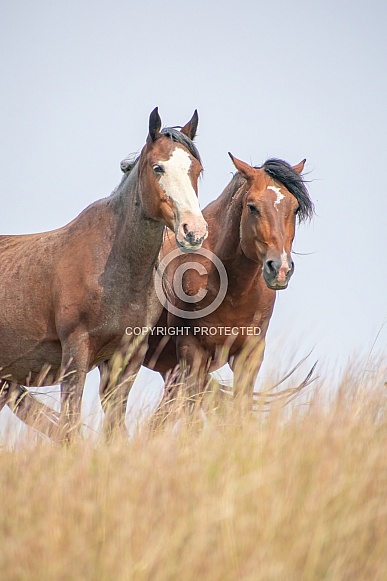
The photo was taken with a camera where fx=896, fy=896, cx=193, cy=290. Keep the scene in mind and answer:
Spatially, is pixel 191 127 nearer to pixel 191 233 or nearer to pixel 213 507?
pixel 191 233

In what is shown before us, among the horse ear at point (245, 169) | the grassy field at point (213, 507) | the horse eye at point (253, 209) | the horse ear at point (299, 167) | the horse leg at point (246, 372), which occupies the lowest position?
the grassy field at point (213, 507)

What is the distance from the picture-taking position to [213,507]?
358cm

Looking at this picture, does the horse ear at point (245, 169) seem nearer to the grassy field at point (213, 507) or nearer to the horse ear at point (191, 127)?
the horse ear at point (191, 127)

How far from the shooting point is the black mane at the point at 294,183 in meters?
7.00

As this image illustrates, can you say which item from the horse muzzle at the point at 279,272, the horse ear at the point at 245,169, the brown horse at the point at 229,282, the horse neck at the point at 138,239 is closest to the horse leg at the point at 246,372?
the brown horse at the point at 229,282

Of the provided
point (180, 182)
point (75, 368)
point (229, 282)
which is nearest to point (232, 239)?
point (229, 282)

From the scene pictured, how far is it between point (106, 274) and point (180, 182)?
89 cm

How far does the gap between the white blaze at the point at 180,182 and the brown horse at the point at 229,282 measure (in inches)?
32.9

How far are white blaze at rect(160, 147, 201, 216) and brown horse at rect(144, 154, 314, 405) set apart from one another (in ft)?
2.74

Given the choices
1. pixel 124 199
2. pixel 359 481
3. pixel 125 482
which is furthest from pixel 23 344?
pixel 359 481

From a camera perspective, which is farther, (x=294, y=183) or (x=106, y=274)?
(x=294, y=183)

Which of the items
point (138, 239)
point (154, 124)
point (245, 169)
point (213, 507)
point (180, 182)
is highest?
point (154, 124)

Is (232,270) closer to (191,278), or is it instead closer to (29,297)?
(191,278)

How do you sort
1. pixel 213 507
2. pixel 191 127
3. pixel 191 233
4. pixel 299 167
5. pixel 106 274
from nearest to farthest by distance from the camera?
1. pixel 213 507
2. pixel 191 233
3. pixel 106 274
4. pixel 191 127
5. pixel 299 167
